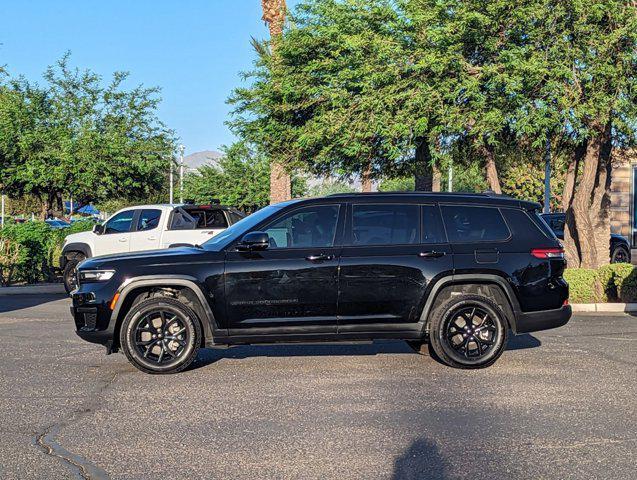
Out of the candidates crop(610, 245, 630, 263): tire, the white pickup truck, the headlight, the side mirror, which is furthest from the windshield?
crop(610, 245, 630, 263): tire

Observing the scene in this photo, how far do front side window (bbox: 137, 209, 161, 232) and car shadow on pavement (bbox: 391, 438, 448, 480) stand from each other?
12454mm

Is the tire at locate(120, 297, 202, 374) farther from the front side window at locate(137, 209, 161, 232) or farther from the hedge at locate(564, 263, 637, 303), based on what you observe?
the hedge at locate(564, 263, 637, 303)

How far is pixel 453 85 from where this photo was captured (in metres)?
18.8

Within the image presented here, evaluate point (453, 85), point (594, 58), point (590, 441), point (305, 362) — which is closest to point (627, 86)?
point (594, 58)

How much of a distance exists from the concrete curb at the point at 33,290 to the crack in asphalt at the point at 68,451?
11604mm

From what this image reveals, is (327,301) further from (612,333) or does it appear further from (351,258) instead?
(612,333)

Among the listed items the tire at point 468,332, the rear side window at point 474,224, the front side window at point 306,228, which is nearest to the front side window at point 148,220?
the front side window at point 306,228

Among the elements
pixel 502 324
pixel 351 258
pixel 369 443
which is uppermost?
pixel 351 258

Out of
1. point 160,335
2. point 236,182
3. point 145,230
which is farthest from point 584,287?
point 236,182

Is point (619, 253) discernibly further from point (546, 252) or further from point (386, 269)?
point (386, 269)

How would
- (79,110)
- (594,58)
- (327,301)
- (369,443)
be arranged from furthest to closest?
1. (79,110)
2. (594,58)
3. (327,301)
4. (369,443)

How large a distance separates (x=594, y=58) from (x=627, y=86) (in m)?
0.95

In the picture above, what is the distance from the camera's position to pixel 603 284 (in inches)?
626

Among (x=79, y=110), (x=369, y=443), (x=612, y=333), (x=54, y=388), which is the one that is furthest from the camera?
(x=79, y=110)
